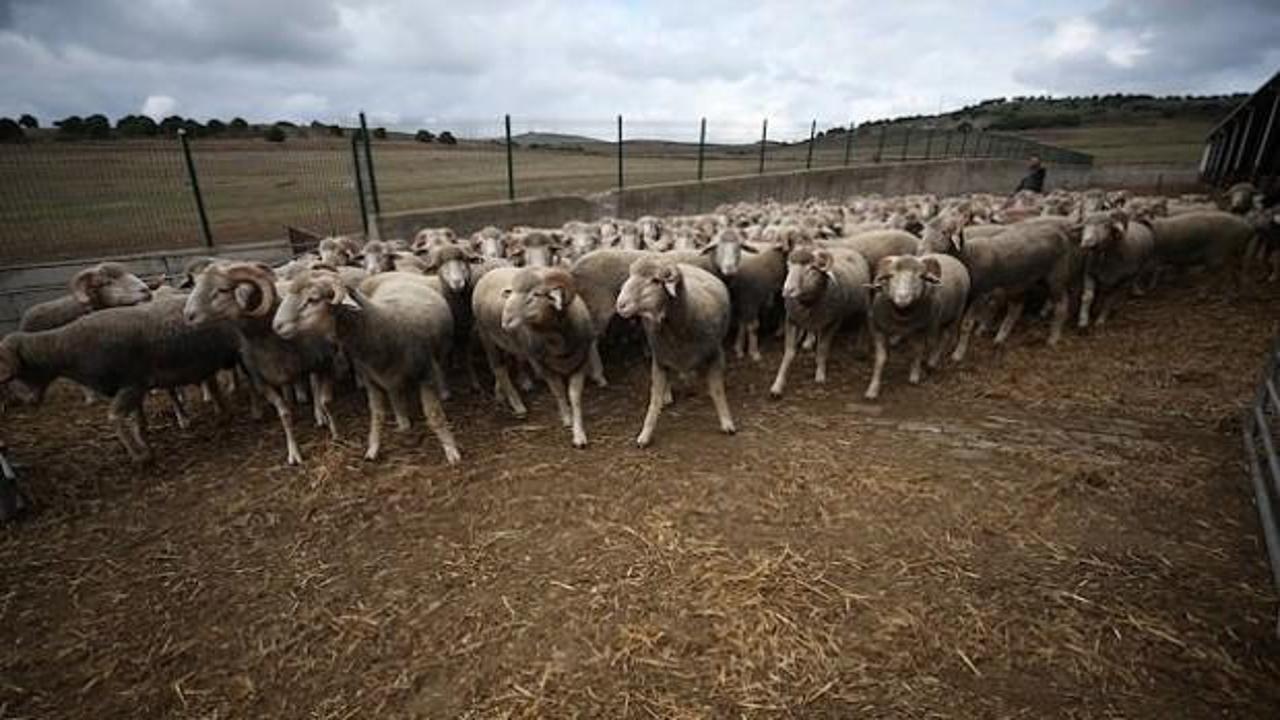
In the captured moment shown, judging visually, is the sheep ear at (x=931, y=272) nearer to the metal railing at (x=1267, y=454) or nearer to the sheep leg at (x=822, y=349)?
the sheep leg at (x=822, y=349)

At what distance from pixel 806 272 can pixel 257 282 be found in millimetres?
5166

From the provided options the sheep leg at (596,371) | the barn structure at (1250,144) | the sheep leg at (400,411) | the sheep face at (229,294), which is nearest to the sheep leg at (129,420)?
the sheep face at (229,294)

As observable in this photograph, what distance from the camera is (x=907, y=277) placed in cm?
595

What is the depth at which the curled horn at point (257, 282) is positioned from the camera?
5.03 meters

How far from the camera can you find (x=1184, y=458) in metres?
4.87

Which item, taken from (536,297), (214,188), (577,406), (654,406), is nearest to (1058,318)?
(654,406)

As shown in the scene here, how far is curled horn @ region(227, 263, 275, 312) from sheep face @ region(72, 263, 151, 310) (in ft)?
7.44

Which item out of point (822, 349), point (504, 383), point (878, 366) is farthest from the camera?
point (822, 349)

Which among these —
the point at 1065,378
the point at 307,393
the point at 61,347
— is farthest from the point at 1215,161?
the point at 61,347

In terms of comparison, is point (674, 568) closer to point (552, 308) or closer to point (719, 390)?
point (719, 390)

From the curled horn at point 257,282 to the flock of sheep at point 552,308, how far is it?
13 mm

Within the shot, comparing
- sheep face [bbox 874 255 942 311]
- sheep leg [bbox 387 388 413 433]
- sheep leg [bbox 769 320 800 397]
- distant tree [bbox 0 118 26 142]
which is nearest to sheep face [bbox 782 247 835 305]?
sheep leg [bbox 769 320 800 397]

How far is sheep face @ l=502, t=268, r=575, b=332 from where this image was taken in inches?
193

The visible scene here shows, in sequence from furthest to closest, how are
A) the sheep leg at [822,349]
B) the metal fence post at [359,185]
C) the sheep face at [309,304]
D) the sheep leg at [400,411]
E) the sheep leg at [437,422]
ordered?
the metal fence post at [359,185], the sheep leg at [822,349], the sheep leg at [400,411], the sheep leg at [437,422], the sheep face at [309,304]
